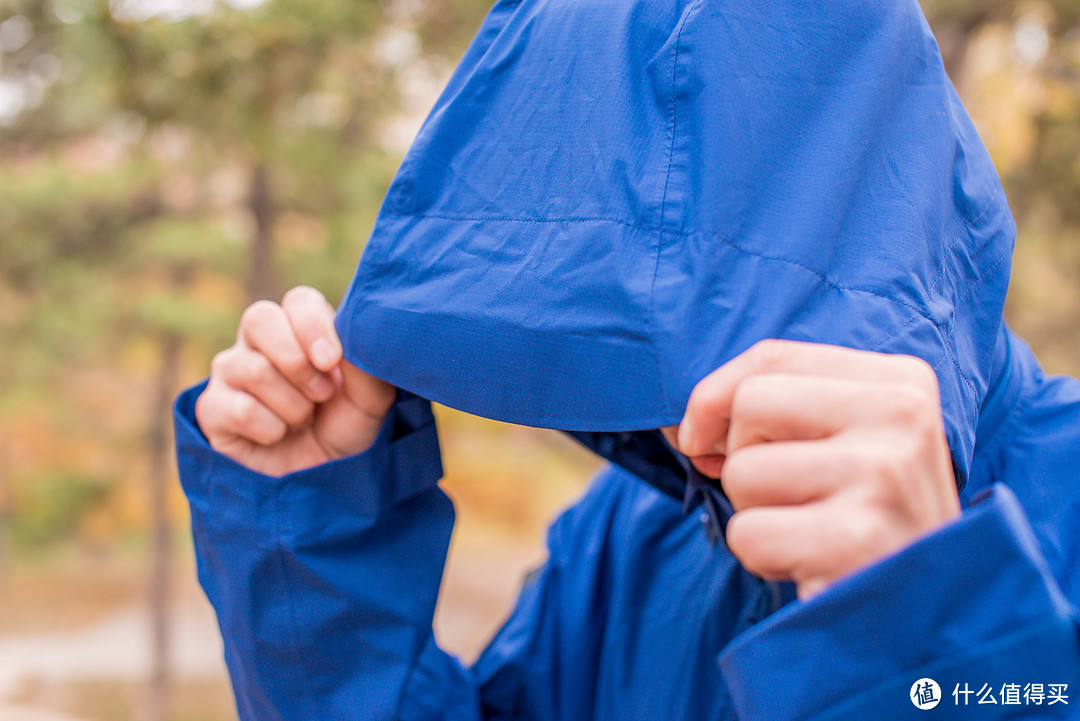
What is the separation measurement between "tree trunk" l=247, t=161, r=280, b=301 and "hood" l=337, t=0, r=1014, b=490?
173 inches

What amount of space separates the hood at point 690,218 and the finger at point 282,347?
0.16m

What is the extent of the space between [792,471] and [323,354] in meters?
0.50

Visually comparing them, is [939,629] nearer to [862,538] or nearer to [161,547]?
[862,538]

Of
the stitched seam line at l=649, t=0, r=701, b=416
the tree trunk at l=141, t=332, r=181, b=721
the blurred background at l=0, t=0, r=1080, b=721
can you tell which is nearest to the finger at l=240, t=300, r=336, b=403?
the stitched seam line at l=649, t=0, r=701, b=416

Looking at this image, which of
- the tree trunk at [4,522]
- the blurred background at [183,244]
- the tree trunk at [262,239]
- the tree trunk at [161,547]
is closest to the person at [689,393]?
the blurred background at [183,244]

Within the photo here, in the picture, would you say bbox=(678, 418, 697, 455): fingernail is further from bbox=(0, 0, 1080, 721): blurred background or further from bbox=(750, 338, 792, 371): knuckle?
bbox=(0, 0, 1080, 721): blurred background

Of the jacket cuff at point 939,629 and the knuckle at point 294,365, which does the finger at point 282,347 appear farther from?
the jacket cuff at point 939,629

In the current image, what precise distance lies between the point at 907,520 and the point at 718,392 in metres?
0.13

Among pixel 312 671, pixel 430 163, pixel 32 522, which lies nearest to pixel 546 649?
pixel 312 671

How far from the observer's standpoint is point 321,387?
85cm

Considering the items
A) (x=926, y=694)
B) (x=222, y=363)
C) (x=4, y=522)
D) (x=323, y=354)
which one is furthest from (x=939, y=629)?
(x=4, y=522)

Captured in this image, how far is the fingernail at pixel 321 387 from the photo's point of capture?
2.77ft

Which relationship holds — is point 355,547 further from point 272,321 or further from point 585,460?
point 585,460

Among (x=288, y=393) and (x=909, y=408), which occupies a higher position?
(x=909, y=408)
